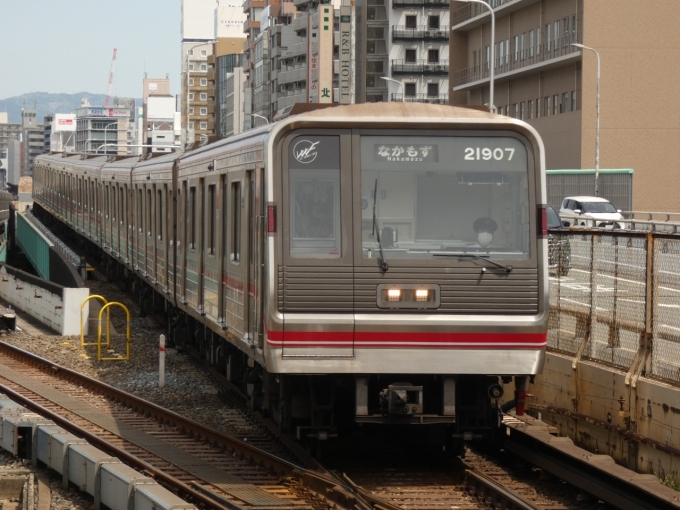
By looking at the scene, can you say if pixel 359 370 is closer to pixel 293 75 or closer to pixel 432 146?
pixel 432 146

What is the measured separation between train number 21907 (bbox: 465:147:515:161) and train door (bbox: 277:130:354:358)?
937mm

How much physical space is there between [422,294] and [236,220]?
2.78m

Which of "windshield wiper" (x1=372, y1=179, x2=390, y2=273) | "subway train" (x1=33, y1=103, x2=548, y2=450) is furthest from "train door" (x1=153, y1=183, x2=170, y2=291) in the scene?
"windshield wiper" (x1=372, y1=179, x2=390, y2=273)

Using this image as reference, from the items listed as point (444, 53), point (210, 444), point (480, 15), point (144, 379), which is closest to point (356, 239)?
point (210, 444)

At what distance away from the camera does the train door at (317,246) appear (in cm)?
929

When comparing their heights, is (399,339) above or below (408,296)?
below

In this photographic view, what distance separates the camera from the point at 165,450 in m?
11.7

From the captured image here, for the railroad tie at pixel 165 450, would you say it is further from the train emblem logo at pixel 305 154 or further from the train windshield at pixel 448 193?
the train emblem logo at pixel 305 154

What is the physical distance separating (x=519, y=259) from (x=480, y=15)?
180ft

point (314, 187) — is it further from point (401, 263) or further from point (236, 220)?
point (236, 220)

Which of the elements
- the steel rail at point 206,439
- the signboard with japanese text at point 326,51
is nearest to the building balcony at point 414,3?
the signboard with japanese text at point 326,51

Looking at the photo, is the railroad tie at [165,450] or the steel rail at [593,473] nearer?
the steel rail at [593,473]

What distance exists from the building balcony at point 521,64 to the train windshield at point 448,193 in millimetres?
43508

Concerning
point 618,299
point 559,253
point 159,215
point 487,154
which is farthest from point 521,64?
point 487,154
